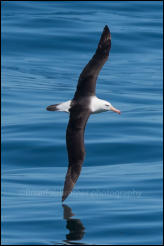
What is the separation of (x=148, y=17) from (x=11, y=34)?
9.48 m

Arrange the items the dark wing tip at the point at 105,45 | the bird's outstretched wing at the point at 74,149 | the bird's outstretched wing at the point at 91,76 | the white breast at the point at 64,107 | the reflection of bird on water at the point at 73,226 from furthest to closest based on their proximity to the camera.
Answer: the dark wing tip at the point at 105,45, the bird's outstretched wing at the point at 91,76, the white breast at the point at 64,107, the reflection of bird on water at the point at 73,226, the bird's outstretched wing at the point at 74,149

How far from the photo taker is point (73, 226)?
58.7 feet

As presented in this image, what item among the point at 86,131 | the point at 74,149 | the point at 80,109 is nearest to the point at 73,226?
the point at 74,149

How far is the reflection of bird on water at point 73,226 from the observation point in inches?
670

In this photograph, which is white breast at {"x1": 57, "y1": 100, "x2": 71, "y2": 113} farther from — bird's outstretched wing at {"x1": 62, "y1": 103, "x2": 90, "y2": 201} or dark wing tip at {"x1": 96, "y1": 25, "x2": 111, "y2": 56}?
dark wing tip at {"x1": 96, "y1": 25, "x2": 111, "y2": 56}

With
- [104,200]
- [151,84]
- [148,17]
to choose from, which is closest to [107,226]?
[104,200]

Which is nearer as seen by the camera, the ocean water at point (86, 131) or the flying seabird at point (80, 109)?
the flying seabird at point (80, 109)

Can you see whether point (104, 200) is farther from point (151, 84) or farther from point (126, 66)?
point (126, 66)

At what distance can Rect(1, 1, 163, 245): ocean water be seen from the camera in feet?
58.0

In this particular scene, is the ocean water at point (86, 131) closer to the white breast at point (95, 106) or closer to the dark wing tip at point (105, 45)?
the white breast at point (95, 106)

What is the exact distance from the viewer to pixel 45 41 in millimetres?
36812

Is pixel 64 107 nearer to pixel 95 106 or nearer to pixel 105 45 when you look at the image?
pixel 95 106

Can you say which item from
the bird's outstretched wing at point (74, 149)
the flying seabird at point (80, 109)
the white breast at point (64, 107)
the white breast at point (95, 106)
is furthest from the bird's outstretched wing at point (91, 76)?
the bird's outstretched wing at point (74, 149)

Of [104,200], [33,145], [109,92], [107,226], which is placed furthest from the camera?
[109,92]
